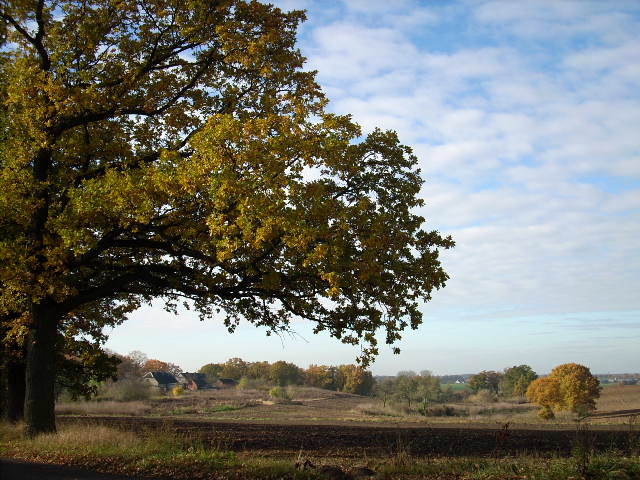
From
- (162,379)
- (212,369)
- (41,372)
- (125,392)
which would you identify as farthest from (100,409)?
(212,369)

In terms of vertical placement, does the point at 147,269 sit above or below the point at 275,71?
below

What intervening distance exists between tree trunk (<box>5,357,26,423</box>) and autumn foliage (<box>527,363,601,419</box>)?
49648mm

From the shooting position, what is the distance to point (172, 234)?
14398mm

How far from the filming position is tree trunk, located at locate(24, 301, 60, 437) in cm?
1523

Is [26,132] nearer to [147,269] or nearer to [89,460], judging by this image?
[147,269]

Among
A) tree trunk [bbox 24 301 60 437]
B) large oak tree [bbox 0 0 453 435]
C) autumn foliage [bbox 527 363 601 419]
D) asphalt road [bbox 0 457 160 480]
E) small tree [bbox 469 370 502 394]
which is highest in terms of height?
large oak tree [bbox 0 0 453 435]

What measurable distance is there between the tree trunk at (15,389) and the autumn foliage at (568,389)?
49.6 m

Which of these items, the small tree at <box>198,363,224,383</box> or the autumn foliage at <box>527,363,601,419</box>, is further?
the small tree at <box>198,363,224,383</box>

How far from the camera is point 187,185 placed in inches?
480

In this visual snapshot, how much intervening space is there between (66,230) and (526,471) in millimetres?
11351

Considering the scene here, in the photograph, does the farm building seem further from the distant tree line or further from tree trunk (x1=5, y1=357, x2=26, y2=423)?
tree trunk (x1=5, y1=357, x2=26, y2=423)

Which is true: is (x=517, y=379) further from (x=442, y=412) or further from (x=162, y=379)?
(x=162, y=379)

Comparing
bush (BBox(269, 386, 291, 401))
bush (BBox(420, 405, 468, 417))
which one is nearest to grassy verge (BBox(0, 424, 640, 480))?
bush (BBox(420, 405, 468, 417))

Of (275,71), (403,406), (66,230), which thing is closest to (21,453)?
(66,230)
